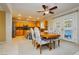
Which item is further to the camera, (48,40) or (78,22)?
(78,22)

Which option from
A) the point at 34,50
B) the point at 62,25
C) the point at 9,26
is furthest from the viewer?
the point at 9,26

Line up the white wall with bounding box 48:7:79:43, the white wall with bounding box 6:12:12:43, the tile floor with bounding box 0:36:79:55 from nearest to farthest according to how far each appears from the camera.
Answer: the tile floor with bounding box 0:36:79:55
the white wall with bounding box 48:7:79:43
the white wall with bounding box 6:12:12:43

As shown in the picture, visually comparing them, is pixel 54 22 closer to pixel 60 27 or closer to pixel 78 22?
pixel 60 27

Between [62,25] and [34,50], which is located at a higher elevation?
[62,25]

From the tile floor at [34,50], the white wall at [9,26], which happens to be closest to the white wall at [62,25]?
the tile floor at [34,50]

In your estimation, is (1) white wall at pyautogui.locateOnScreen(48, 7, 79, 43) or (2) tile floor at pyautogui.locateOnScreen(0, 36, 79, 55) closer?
(2) tile floor at pyautogui.locateOnScreen(0, 36, 79, 55)

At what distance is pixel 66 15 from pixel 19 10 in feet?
6.52

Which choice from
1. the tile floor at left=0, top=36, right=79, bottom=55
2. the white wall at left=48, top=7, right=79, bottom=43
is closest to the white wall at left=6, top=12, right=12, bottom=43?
the tile floor at left=0, top=36, right=79, bottom=55

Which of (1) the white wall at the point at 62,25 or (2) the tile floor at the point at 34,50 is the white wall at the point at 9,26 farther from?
(1) the white wall at the point at 62,25

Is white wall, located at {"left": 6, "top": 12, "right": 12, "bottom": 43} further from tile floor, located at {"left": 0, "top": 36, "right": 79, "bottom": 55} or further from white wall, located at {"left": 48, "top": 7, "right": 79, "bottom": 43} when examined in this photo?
white wall, located at {"left": 48, "top": 7, "right": 79, "bottom": 43}

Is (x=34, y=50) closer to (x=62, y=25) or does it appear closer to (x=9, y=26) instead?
(x=62, y=25)

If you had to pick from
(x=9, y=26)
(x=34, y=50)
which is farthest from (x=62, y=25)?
(x=9, y=26)

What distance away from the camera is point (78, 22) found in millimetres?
4730
